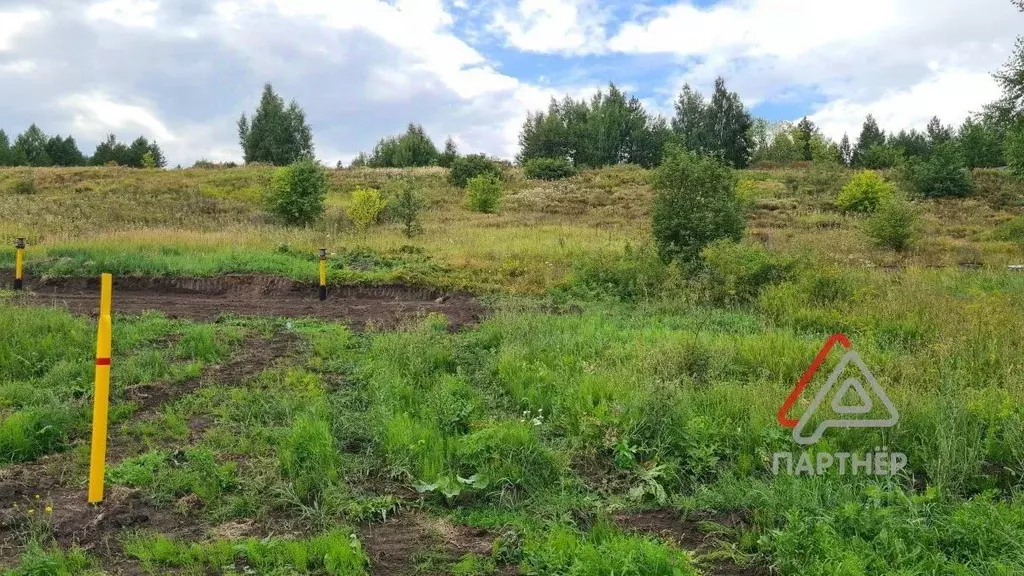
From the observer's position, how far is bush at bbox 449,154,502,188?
1869 inches

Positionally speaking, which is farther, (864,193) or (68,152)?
(68,152)

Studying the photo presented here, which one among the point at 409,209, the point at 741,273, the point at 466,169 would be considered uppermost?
the point at 466,169

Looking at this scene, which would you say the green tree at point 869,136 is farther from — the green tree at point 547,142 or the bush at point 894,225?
the bush at point 894,225

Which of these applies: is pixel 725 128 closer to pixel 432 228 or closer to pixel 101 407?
pixel 432 228

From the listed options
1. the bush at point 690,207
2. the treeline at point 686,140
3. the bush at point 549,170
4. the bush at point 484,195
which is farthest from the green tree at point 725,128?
the bush at point 690,207

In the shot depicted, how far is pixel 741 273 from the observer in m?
11.3

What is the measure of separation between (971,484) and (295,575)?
14.4ft

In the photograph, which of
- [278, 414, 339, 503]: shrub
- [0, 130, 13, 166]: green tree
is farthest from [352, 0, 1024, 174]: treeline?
Result: [278, 414, 339, 503]: shrub

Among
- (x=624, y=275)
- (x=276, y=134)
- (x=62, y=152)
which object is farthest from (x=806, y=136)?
(x=62, y=152)

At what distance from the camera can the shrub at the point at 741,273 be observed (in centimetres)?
1116

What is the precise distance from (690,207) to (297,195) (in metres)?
16.4

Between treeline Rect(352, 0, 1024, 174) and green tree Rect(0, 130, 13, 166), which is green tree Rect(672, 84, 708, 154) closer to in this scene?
treeline Rect(352, 0, 1024, 174)

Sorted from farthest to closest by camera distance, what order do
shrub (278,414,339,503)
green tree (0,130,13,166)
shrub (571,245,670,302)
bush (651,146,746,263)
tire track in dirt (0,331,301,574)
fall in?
green tree (0,130,13,166), bush (651,146,746,263), shrub (571,245,670,302), shrub (278,414,339,503), tire track in dirt (0,331,301,574)

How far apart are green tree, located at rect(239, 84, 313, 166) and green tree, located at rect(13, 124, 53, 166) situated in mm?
21216
